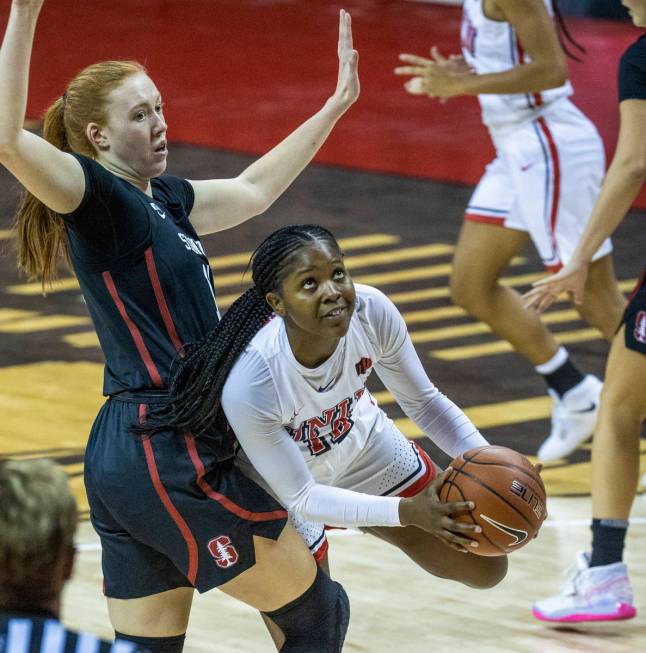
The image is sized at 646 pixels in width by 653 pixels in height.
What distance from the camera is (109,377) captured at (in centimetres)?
373

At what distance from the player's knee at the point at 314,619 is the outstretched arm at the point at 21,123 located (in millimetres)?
1051

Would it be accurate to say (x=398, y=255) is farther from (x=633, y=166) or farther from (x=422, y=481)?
(x=422, y=481)

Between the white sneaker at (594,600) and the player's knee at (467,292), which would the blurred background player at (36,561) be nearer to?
the white sneaker at (594,600)

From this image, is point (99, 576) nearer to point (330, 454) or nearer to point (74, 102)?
point (330, 454)

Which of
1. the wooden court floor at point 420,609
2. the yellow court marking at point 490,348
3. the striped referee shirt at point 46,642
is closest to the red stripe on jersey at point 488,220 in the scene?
the yellow court marking at point 490,348

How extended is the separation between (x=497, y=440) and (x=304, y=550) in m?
2.90

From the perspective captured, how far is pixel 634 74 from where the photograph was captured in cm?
463

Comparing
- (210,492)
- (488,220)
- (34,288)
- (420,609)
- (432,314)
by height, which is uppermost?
(210,492)

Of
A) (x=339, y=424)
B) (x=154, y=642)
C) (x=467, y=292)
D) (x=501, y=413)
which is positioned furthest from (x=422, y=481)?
(x=501, y=413)

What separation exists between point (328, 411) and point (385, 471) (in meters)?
0.37

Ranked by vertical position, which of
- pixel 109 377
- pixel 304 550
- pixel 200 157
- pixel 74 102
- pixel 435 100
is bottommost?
pixel 200 157

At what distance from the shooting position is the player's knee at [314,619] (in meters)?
3.67

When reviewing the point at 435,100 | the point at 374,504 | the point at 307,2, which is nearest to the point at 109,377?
the point at 374,504

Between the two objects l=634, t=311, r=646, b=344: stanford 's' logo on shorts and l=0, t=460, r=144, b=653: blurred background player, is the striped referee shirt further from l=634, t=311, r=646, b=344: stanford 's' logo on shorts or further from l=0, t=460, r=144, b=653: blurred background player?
l=634, t=311, r=646, b=344: stanford 's' logo on shorts
